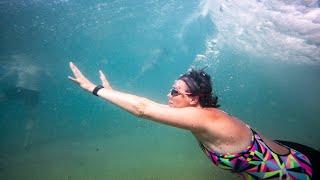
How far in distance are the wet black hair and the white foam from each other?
17494 mm

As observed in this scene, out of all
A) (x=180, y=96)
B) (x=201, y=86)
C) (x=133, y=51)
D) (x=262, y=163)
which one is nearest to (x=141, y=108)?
(x=180, y=96)

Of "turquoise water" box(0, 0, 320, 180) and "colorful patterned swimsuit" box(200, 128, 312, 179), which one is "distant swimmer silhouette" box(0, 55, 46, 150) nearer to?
"turquoise water" box(0, 0, 320, 180)

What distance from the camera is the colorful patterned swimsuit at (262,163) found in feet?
10.8

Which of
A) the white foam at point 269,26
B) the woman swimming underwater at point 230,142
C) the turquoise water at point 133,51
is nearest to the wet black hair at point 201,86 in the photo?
the woman swimming underwater at point 230,142

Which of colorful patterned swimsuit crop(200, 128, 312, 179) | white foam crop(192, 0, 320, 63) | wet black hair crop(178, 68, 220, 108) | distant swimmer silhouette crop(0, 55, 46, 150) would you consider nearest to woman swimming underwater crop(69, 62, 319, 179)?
colorful patterned swimsuit crop(200, 128, 312, 179)

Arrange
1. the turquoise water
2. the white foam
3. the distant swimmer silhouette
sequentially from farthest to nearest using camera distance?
1. the distant swimmer silhouette
2. the turquoise water
3. the white foam

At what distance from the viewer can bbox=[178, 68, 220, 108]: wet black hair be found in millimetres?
3637

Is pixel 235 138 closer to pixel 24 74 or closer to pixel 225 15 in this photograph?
pixel 225 15

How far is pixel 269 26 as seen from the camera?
81.5 feet

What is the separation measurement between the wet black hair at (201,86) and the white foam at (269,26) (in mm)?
17494

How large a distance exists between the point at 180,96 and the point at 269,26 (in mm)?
23463

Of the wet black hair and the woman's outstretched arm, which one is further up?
the wet black hair

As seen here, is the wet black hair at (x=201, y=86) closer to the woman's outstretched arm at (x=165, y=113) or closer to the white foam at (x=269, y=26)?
the woman's outstretched arm at (x=165, y=113)

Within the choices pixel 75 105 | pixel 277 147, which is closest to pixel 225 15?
pixel 277 147
